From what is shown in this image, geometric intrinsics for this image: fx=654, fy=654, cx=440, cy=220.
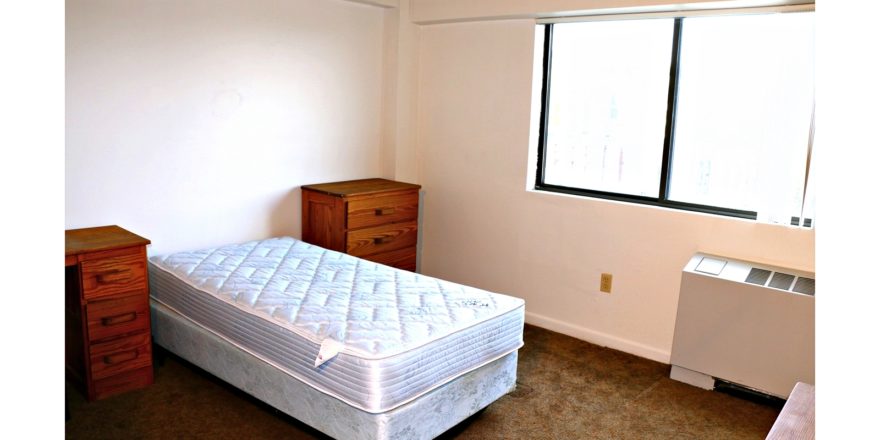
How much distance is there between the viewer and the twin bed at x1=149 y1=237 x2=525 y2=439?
2.28m

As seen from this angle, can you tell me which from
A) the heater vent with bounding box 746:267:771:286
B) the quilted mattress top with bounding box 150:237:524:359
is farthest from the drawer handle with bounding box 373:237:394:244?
the heater vent with bounding box 746:267:771:286

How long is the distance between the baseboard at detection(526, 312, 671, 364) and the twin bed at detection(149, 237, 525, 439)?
43.5 inches

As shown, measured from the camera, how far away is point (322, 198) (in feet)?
12.9

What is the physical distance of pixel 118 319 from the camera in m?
2.86

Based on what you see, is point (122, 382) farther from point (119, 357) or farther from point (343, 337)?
point (343, 337)

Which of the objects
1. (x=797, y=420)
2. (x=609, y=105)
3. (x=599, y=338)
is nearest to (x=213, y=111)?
(x=609, y=105)

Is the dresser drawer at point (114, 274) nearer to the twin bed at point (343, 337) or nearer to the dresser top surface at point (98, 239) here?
the dresser top surface at point (98, 239)

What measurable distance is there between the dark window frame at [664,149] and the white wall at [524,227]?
0.11 meters

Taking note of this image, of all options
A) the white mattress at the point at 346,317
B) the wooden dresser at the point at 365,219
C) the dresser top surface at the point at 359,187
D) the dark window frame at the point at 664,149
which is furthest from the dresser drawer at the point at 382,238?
the dark window frame at the point at 664,149

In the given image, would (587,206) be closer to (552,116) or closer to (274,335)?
(552,116)

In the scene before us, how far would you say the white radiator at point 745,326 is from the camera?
2.90 m

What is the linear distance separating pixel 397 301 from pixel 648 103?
1.89m

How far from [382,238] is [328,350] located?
1.80 meters

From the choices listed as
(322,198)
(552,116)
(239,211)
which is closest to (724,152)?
(552,116)
